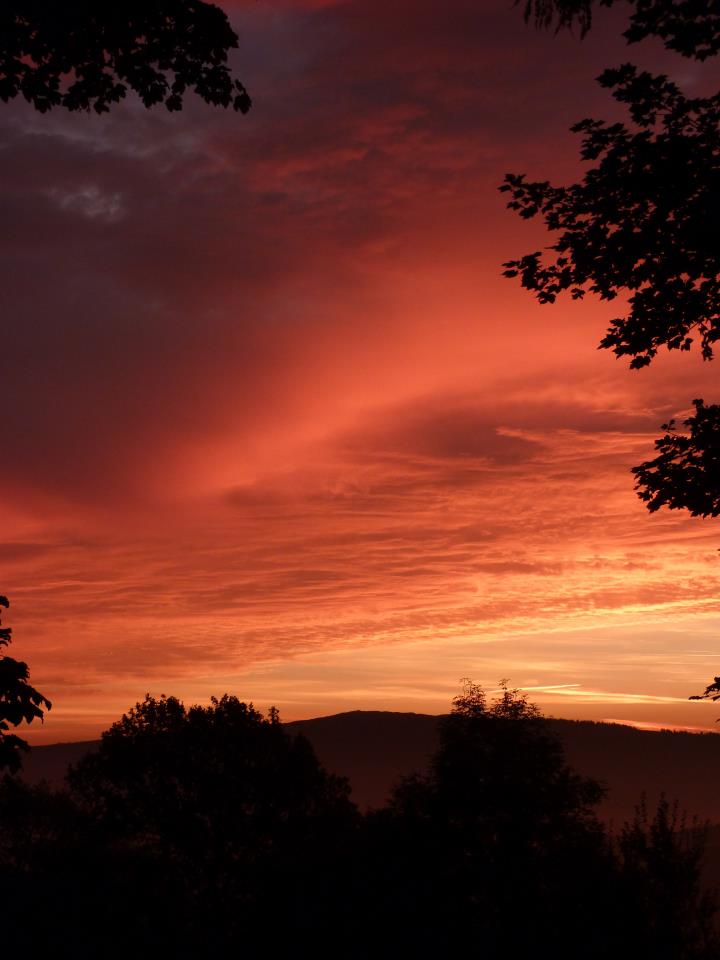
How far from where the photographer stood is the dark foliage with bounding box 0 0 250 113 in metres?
16.3

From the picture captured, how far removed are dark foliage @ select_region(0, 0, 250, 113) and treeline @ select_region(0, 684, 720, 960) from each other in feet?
56.4

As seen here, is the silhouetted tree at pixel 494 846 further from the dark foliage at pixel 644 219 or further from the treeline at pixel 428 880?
the dark foliage at pixel 644 219

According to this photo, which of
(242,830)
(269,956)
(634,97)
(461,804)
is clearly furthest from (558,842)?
(634,97)

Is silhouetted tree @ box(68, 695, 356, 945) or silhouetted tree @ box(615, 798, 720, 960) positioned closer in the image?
silhouetted tree @ box(615, 798, 720, 960)

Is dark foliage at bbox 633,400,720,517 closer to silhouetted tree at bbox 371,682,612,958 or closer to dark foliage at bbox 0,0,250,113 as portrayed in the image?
dark foliage at bbox 0,0,250,113

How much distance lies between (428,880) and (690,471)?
24.1 metres

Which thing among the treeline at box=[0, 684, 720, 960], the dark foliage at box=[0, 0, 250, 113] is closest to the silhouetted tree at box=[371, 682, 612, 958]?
the treeline at box=[0, 684, 720, 960]

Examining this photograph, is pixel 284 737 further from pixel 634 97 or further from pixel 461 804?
pixel 634 97

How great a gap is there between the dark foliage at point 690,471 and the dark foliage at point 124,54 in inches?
339

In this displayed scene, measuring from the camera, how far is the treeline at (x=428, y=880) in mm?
32750

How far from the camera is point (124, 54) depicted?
17.0 metres

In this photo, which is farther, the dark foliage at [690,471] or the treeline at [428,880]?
the treeline at [428,880]

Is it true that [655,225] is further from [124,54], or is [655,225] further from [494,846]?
[494,846]

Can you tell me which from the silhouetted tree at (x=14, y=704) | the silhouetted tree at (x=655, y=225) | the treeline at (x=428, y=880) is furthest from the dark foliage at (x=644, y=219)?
the treeline at (x=428, y=880)
